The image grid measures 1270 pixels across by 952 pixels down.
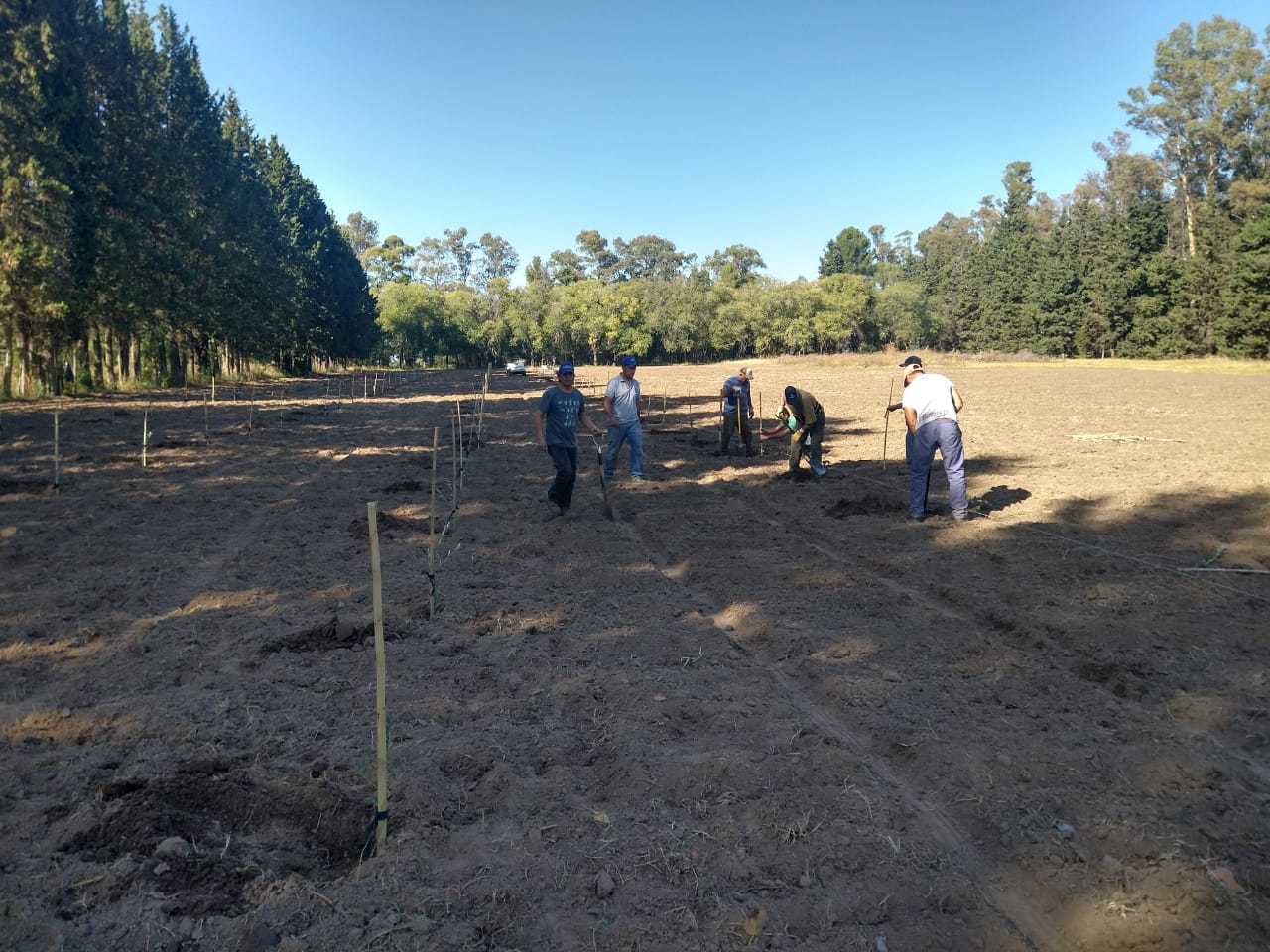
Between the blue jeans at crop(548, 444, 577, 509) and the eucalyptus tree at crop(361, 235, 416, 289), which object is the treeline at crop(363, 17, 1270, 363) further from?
the blue jeans at crop(548, 444, 577, 509)

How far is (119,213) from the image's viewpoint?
2566cm

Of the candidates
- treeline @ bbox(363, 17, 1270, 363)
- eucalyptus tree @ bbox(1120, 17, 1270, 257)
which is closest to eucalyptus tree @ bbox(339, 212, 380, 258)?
treeline @ bbox(363, 17, 1270, 363)

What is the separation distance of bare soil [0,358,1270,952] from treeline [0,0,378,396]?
16292 millimetres

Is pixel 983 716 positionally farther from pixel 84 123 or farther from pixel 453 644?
pixel 84 123

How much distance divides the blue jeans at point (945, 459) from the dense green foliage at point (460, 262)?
23295 millimetres

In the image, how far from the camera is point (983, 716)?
443 cm

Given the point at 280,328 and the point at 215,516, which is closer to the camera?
the point at 215,516

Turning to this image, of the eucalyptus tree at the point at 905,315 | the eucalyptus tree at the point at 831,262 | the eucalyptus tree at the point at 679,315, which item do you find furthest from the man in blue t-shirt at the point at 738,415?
the eucalyptus tree at the point at 831,262

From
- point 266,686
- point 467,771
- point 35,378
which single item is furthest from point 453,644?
point 35,378

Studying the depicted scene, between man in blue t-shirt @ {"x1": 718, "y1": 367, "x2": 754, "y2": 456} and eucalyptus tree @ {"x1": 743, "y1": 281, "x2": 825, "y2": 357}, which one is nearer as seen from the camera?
man in blue t-shirt @ {"x1": 718, "y1": 367, "x2": 754, "y2": 456}

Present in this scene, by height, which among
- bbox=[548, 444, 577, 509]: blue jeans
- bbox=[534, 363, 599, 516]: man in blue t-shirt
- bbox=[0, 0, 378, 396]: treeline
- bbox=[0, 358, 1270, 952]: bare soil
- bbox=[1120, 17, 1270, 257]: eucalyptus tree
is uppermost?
bbox=[1120, 17, 1270, 257]: eucalyptus tree

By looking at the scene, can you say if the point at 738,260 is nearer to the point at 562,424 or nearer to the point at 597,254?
the point at 597,254

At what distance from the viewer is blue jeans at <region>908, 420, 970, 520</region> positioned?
8.77 m

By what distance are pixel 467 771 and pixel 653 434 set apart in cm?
1522
